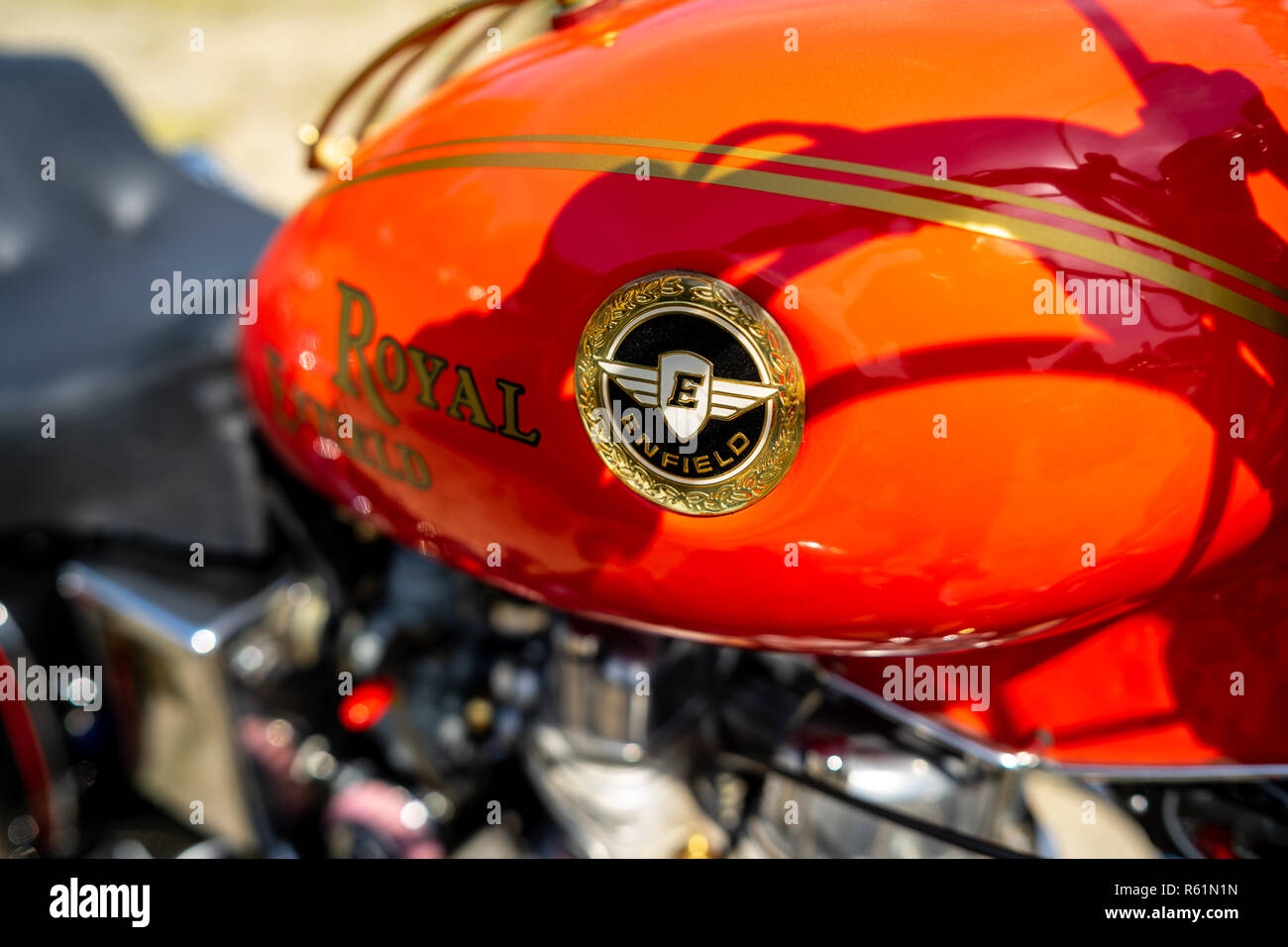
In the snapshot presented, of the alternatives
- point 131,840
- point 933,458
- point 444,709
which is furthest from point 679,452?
point 131,840

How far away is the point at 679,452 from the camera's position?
63 cm

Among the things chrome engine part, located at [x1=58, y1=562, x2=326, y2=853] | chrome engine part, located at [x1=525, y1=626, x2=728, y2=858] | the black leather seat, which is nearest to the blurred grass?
the black leather seat

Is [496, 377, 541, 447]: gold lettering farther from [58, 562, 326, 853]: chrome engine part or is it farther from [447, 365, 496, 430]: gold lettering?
[58, 562, 326, 853]: chrome engine part

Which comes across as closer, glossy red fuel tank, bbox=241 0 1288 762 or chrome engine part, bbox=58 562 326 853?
glossy red fuel tank, bbox=241 0 1288 762

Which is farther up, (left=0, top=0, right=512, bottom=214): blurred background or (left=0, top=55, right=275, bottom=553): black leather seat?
(left=0, top=0, right=512, bottom=214): blurred background

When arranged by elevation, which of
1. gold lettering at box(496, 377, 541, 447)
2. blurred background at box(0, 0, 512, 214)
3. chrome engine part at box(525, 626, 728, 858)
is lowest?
chrome engine part at box(525, 626, 728, 858)

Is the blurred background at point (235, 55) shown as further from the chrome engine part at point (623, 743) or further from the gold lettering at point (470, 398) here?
the gold lettering at point (470, 398)

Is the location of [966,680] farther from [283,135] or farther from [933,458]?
[283,135]

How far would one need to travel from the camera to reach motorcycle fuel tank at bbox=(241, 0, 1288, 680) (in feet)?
1.86

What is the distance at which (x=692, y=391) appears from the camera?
0.61m

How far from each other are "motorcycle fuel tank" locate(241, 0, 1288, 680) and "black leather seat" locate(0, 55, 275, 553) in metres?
0.59

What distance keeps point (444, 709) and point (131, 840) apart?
0.54 meters

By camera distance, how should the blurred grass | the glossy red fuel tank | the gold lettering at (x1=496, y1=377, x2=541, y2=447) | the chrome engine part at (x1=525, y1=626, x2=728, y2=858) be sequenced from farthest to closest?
the blurred grass → the chrome engine part at (x1=525, y1=626, x2=728, y2=858) → the gold lettering at (x1=496, y1=377, x2=541, y2=447) → the glossy red fuel tank

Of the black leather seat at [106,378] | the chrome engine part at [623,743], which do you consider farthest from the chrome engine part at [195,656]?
the chrome engine part at [623,743]
